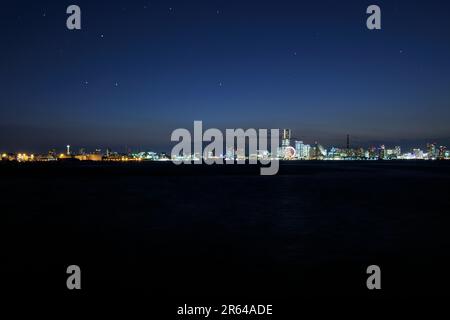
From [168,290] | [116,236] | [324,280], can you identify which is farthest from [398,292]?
[116,236]

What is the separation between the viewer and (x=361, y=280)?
35.9 ft

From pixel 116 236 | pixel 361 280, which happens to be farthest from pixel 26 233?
pixel 361 280

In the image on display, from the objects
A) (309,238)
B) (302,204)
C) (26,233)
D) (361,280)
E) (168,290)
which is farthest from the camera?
(302,204)

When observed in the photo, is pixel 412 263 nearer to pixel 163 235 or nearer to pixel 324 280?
pixel 324 280

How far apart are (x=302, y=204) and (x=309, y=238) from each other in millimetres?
13802

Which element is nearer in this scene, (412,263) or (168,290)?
(168,290)

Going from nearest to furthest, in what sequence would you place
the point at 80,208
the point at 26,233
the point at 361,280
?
1. the point at 361,280
2. the point at 26,233
3. the point at 80,208

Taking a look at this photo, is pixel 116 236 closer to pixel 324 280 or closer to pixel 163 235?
pixel 163 235
